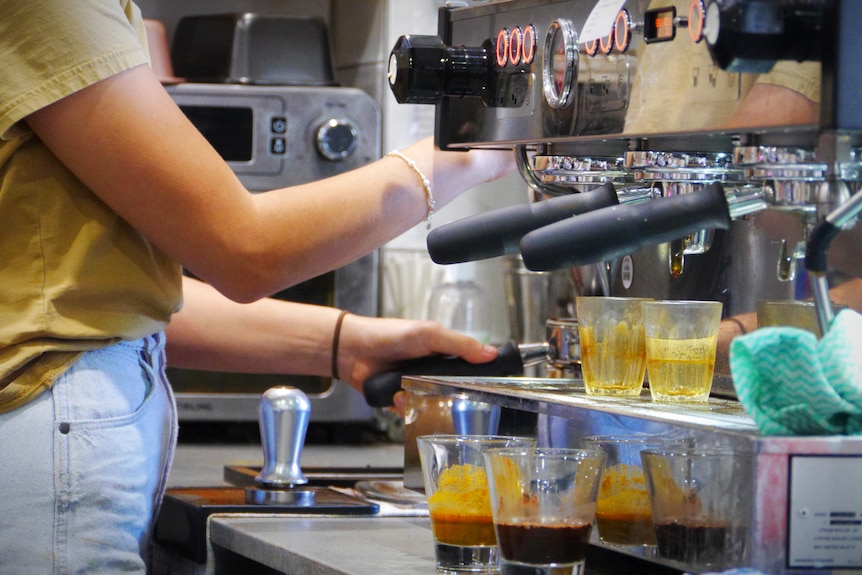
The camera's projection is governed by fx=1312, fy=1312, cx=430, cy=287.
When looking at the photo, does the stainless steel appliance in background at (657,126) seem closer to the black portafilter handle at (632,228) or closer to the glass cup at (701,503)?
the black portafilter handle at (632,228)

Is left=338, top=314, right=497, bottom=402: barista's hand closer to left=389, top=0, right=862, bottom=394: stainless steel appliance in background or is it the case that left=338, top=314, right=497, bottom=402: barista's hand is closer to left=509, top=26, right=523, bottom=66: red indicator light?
left=389, top=0, right=862, bottom=394: stainless steel appliance in background

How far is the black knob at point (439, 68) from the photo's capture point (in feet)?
3.30

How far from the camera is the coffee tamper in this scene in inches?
46.1

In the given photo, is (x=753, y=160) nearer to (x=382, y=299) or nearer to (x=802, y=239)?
(x=802, y=239)

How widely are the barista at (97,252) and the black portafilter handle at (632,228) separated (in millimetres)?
351

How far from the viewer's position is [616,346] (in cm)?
→ 94

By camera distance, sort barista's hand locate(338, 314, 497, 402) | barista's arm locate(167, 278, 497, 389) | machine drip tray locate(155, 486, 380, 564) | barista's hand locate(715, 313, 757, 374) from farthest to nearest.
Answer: barista's arm locate(167, 278, 497, 389), barista's hand locate(338, 314, 497, 402), machine drip tray locate(155, 486, 380, 564), barista's hand locate(715, 313, 757, 374)

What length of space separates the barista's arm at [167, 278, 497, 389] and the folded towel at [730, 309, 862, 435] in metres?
0.65

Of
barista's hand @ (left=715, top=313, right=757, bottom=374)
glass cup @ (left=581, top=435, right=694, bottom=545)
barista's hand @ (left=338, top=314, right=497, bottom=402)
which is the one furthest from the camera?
barista's hand @ (left=338, top=314, right=497, bottom=402)

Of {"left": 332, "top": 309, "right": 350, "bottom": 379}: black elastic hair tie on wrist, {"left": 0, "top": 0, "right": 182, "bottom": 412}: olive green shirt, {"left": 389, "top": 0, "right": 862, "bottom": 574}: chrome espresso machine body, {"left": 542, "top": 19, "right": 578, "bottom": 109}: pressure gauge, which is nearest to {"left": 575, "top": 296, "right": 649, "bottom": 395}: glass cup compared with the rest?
{"left": 389, "top": 0, "right": 862, "bottom": 574}: chrome espresso machine body

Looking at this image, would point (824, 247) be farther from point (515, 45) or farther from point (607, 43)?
point (515, 45)

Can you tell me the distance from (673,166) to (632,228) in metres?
0.08

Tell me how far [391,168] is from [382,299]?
31.1 inches

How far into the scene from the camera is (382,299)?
75.6 inches
